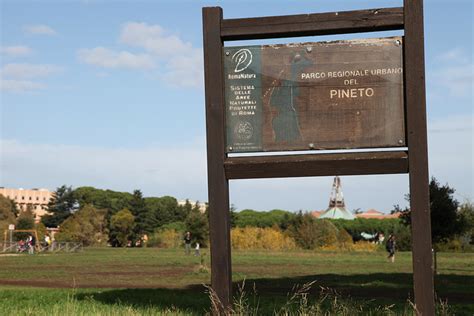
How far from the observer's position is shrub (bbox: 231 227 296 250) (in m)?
63.0

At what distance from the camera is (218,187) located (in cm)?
884

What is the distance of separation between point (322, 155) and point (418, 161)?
110 cm

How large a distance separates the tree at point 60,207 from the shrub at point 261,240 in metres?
56.5

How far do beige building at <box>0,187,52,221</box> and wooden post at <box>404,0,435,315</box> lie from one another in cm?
13818

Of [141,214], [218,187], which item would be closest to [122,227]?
[141,214]

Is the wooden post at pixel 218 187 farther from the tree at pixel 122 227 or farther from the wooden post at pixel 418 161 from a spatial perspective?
the tree at pixel 122 227

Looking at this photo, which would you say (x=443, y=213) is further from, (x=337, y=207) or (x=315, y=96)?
(x=337, y=207)

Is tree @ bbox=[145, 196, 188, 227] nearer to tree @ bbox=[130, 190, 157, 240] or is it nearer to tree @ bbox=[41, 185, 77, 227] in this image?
tree @ bbox=[130, 190, 157, 240]

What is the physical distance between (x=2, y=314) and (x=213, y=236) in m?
4.33

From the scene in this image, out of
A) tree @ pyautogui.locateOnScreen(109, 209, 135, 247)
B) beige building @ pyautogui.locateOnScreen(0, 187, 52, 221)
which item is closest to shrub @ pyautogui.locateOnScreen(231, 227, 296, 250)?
tree @ pyautogui.locateOnScreen(109, 209, 135, 247)

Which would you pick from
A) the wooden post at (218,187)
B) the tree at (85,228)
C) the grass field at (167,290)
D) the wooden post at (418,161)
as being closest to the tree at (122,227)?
the tree at (85,228)

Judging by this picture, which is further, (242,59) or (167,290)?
(167,290)

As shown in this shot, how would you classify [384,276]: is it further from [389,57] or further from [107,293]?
[389,57]

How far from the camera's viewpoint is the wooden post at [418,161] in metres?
8.31
